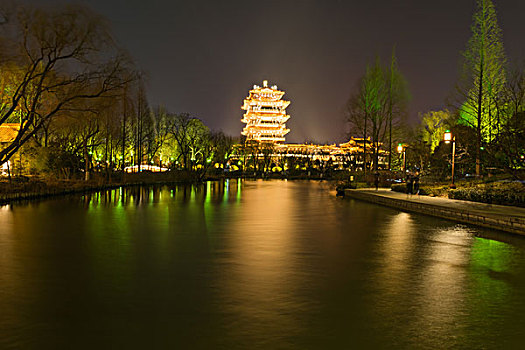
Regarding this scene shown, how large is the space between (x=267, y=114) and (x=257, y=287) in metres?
109

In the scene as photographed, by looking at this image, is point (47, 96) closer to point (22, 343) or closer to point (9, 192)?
point (9, 192)

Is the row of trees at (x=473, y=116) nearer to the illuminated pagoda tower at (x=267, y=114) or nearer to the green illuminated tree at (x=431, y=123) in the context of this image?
the green illuminated tree at (x=431, y=123)

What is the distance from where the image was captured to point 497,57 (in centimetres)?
3080

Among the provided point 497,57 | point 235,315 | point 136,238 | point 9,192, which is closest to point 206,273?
point 235,315

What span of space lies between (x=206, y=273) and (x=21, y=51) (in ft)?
65.6

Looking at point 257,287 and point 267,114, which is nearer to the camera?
point 257,287

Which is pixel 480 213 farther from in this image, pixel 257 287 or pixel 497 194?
pixel 257 287

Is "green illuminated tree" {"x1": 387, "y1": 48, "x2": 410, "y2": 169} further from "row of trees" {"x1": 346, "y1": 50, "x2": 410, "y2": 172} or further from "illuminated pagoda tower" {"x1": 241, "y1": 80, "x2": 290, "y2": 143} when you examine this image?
"illuminated pagoda tower" {"x1": 241, "y1": 80, "x2": 290, "y2": 143}

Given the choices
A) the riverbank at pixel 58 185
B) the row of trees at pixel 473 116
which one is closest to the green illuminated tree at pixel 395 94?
the row of trees at pixel 473 116

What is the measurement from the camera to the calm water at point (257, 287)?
5656 mm

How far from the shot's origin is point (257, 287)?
7910 millimetres

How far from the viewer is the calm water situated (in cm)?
566

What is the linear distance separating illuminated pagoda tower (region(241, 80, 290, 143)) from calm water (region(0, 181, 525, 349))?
102 meters

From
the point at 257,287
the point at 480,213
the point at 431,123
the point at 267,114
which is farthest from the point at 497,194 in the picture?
the point at 267,114
